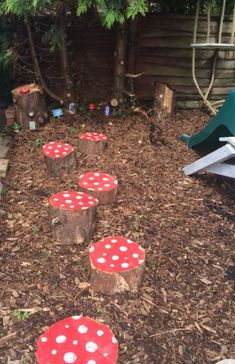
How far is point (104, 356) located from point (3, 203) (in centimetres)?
208

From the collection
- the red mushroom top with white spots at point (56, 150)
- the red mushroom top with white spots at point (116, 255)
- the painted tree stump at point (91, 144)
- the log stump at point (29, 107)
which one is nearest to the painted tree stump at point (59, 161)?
the red mushroom top with white spots at point (56, 150)

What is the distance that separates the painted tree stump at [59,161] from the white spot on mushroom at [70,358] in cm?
243

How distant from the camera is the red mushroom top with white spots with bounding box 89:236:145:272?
2793 mm

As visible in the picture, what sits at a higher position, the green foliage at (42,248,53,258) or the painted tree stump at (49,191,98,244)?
the painted tree stump at (49,191,98,244)

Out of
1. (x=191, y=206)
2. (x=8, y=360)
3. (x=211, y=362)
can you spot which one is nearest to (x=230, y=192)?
(x=191, y=206)

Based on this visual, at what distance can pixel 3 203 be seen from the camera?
3.96m

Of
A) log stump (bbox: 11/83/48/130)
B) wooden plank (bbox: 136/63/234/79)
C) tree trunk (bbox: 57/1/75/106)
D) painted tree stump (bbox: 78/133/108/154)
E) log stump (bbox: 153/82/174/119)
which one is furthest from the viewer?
wooden plank (bbox: 136/63/234/79)

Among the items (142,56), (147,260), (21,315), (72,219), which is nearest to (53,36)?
(142,56)

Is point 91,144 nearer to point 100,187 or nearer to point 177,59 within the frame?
point 100,187

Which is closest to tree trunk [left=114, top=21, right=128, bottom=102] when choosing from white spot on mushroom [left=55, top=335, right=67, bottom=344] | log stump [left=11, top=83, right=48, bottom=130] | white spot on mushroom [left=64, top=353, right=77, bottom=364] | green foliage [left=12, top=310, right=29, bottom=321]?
log stump [left=11, top=83, right=48, bottom=130]

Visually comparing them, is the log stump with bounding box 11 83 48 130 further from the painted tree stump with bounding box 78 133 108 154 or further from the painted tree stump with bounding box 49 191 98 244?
the painted tree stump with bounding box 49 191 98 244

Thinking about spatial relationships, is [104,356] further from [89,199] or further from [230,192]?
[230,192]

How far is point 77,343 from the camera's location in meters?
2.34

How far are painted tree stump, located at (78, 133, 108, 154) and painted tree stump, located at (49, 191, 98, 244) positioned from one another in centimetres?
166
